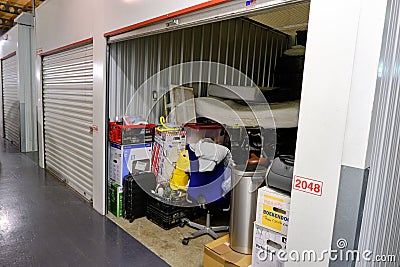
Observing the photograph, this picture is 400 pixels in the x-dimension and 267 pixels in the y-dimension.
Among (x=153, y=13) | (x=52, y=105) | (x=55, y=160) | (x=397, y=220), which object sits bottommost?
(x=55, y=160)

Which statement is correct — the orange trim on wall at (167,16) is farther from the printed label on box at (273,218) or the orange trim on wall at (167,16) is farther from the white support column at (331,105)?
the printed label on box at (273,218)

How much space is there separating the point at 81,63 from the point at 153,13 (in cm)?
180

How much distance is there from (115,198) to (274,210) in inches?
83.3

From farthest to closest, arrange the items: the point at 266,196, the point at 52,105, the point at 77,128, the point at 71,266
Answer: the point at 52,105
the point at 77,128
the point at 71,266
the point at 266,196

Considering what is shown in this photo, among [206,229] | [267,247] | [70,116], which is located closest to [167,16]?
[267,247]

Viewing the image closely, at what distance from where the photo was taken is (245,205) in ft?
7.34

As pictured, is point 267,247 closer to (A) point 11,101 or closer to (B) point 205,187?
(B) point 205,187

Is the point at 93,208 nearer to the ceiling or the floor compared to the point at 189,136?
nearer to the floor

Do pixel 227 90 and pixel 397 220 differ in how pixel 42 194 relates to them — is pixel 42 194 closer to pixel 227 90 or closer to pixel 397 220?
pixel 227 90

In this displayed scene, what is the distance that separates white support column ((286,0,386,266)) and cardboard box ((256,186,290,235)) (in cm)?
21

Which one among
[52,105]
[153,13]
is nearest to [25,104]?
[52,105]

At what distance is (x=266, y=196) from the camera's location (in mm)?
1782

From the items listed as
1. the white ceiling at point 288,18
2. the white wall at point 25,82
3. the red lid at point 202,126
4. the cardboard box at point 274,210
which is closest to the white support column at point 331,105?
the cardboard box at point 274,210

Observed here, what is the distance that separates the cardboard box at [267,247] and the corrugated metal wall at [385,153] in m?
0.52
